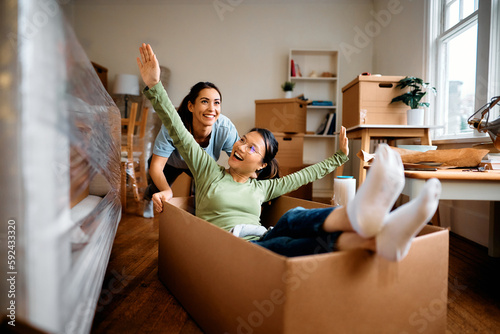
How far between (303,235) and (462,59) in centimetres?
224

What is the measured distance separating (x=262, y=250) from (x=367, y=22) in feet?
13.7

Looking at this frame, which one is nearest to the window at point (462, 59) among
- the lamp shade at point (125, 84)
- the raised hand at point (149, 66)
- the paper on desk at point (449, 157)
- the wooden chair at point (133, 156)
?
the paper on desk at point (449, 157)

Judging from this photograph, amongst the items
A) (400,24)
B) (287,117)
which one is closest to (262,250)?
(287,117)

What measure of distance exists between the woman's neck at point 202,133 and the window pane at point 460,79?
5.58 feet

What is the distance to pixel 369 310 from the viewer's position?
2.18 feet

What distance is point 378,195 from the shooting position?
1.94ft

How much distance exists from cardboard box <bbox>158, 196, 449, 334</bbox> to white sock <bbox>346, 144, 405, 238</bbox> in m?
0.07

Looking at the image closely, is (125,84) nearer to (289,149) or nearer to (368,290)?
(289,149)

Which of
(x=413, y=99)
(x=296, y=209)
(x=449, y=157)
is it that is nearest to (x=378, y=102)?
(x=413, y=99)

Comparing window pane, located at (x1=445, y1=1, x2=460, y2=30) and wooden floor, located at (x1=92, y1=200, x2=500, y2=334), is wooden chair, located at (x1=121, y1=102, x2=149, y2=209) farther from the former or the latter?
window pane, located at (x1=445, y1=1, x2=460, y2=30)

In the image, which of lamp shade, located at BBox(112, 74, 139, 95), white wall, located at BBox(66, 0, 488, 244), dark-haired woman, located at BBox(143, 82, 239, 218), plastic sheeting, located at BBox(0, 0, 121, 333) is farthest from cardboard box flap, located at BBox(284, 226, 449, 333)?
lamp shade, located at BBox(112, 74, 139, 95)

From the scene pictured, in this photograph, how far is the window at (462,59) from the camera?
187 centimetres

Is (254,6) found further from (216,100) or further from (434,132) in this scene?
(216,100)

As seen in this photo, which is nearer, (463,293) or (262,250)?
(262,250)
